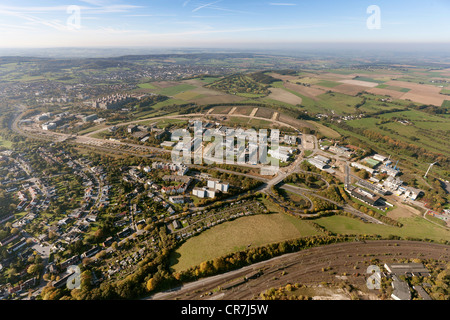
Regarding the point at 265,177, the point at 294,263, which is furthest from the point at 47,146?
the point at 294,263

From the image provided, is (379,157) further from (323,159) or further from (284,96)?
(284,96)

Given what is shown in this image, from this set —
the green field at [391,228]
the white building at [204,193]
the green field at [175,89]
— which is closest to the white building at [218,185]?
the white building at [204,193]

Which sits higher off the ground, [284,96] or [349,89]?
Result: [349,89]

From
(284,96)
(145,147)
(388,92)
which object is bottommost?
(145,147)

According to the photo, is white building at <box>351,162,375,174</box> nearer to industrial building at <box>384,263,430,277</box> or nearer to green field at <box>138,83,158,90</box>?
industrial building at <box>384,263,430,277</box>

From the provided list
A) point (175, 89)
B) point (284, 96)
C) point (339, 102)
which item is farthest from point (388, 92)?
point (175, 89)

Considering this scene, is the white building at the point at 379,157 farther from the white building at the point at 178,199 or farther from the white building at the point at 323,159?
the white building at the point at 178,199

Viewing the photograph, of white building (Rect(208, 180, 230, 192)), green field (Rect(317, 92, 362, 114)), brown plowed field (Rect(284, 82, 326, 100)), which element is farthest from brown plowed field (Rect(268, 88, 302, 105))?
white building (Rect(208, 180, 230, 192))
